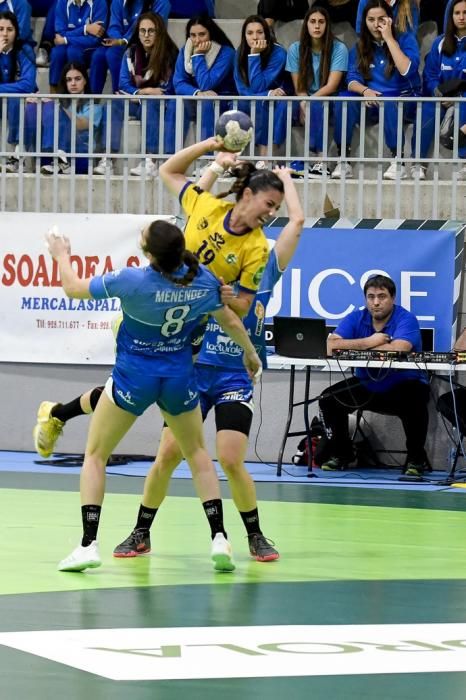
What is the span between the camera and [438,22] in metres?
15.1

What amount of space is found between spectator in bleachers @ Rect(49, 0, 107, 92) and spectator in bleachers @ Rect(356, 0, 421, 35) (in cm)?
302

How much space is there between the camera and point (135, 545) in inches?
302

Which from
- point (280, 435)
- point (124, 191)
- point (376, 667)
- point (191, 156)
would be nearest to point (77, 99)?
point (124, 191)

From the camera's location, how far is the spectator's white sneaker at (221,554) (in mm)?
7102

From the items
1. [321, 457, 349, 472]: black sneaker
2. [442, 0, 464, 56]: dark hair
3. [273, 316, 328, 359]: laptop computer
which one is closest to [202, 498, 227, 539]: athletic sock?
[273, 316, 328, 359]: laptop computer

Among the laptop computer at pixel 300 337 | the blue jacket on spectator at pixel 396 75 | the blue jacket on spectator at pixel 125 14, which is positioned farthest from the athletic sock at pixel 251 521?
the blue jacket on spectator at pixel 125 14

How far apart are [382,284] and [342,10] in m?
3.97

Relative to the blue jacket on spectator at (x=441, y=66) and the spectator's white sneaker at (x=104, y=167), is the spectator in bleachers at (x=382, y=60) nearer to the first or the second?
the blue jacket on spectator at (x=441, y=66)

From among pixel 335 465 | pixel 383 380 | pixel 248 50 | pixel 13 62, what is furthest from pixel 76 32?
pixel 335 465

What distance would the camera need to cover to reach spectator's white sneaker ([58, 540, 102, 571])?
22.8 ft

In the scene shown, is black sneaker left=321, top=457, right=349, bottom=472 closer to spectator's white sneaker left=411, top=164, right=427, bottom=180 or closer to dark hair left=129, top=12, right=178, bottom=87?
spectator's white sneaker left=411, top=164, right=427, bottom=180

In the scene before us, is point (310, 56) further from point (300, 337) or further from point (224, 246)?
point (224, 246)

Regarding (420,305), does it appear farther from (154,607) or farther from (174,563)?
(154,607)

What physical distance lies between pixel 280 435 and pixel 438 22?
4949mm
